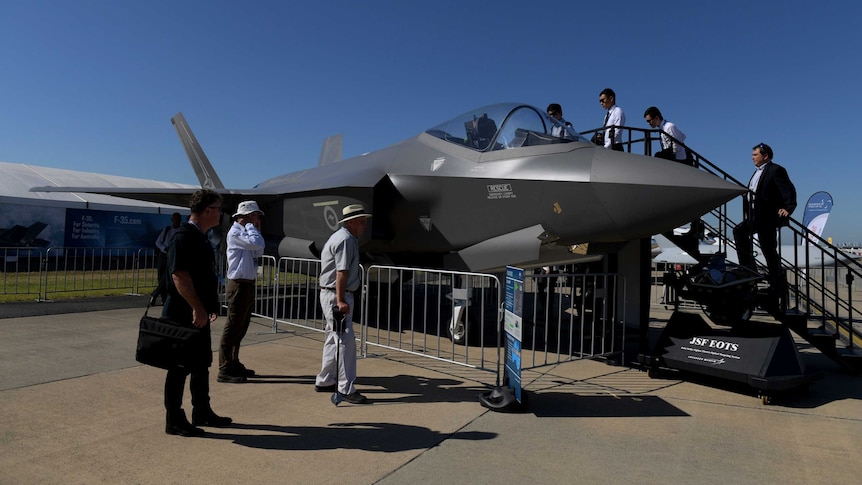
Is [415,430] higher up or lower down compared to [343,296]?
lower down

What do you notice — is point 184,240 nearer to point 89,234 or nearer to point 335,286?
point 335,286

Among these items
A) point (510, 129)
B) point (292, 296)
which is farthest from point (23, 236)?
point (510, 129)

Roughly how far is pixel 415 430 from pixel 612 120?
5868 mm

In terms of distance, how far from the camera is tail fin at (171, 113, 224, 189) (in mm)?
14336

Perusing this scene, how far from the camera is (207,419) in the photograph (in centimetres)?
357

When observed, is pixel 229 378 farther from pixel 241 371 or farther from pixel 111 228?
pixel 111 228

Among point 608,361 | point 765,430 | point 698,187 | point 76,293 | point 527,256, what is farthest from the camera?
point 76,293

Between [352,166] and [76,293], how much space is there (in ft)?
27.1

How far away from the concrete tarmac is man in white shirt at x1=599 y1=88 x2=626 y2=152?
3.18 metres

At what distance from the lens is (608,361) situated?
6293 mm

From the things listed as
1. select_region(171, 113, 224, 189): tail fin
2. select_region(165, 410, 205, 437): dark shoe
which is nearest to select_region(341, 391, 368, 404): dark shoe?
select_region(165, 410, 205, 437): dark shoe

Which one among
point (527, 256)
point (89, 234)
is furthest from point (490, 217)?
point (89, 234)

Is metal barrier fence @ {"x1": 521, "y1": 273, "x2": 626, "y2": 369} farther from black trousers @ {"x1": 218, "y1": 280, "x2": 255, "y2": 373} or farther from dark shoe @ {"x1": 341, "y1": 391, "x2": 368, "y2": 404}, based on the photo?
black trousers @ {"x1": 218, "y1": 280, "x2": 255, "y2": 373}

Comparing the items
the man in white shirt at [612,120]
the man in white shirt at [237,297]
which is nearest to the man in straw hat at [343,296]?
the man in white shirt at [237,297]
